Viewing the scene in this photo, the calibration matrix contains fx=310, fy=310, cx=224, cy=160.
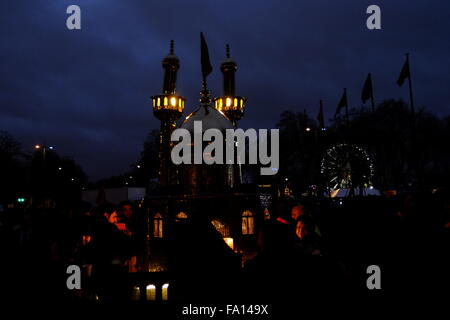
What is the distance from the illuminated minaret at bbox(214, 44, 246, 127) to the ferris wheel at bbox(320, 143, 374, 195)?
13332 millimetres

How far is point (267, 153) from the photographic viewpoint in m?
61.9

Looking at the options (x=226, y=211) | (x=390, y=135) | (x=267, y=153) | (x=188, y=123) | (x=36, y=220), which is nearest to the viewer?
(x=36, y=220)

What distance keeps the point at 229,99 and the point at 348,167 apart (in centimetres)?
2101

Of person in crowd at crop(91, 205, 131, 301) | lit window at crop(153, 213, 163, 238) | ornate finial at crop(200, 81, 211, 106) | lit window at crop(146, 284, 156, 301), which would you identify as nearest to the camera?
person in crowd at crop(91, 205, 131, 301)

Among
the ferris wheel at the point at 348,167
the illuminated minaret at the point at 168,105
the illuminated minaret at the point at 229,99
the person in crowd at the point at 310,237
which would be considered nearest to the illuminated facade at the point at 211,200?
the illuminated minaret at the point at 229,99

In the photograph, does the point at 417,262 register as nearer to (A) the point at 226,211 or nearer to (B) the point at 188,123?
(A) the point at 226,211

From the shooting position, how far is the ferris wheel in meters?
34.8

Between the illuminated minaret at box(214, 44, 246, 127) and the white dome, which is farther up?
the illuminated minaret at box(214, 44, 246, 127)

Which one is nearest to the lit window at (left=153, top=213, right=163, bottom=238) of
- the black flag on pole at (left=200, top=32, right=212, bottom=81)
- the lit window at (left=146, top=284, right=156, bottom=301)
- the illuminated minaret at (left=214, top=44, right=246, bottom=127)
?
the lit window at (left=146, top=284, right=156, bottom=301)

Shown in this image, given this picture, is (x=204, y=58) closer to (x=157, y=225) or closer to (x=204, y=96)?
(x=204, y=96)

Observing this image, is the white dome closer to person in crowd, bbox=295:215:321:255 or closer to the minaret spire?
the minaret spire

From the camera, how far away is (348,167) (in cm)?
3928

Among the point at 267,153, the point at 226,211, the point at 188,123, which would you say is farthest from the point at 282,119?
the point at 226,211
